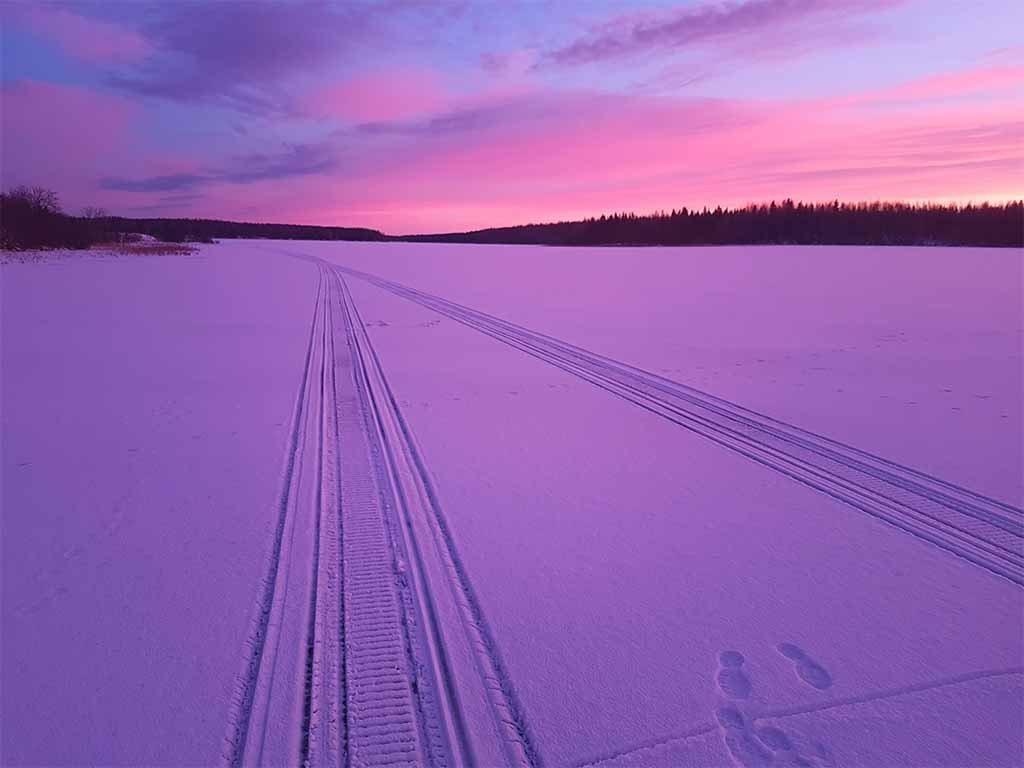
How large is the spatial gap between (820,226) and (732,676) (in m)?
76.0

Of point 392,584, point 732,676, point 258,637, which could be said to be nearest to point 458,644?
point 392,584

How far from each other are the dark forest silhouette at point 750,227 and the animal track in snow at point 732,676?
4377cm

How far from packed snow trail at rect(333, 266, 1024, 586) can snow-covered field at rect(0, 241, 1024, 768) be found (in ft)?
0.10

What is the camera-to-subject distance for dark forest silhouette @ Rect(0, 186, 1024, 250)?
39.9m

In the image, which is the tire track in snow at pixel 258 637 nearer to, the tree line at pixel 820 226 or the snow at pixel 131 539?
the snow at pixel 131 539

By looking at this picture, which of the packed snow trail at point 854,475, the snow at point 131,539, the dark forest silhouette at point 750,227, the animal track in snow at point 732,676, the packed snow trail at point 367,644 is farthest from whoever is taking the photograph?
the dark forest silhouette at point 750,227

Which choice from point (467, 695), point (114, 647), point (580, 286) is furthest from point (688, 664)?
point (580, 286)

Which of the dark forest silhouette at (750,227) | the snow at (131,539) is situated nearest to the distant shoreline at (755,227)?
the dark forest silhouette at (750,227)

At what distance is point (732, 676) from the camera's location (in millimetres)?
2670

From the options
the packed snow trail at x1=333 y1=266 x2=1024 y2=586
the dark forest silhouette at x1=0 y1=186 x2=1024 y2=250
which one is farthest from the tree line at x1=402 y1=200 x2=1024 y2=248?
the packed snow trail at x1=333 y1=266 x2=1024 y2=586

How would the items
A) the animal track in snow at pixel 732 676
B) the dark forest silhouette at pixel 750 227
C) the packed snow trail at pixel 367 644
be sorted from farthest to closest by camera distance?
the dark forest silhouette at pixel 750 227, the animal track in snow at pixel 732 676, the packed snow trail at pixel 367 644

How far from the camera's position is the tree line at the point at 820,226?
54.5m

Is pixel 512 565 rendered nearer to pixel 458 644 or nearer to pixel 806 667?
pixel 458 644

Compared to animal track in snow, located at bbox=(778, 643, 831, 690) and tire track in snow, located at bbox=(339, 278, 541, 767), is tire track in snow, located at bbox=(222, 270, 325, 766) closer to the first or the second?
tire track in snow, located at bbox=(339, 278, 541, 767)
